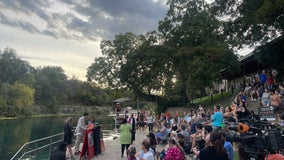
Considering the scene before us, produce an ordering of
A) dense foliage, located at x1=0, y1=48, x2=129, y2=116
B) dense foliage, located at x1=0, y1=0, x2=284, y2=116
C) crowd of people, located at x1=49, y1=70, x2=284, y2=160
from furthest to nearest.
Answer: dense foliage, located at x1=0, y1=48, x2=129, y2=116, dense foliage, located at x1=0, y1=0, x2=284, y2=116, crowd of people, located at x1=49, y1=70, x2=284, y2=160

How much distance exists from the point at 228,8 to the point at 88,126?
630 inches

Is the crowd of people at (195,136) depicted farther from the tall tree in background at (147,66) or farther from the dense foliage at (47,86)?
the dense foliage at (47,86)

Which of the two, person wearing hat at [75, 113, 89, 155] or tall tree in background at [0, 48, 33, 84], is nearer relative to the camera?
person wearing hat at [75, 113, 89, 155]

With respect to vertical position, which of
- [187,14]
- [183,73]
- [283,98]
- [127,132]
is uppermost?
[187,14]

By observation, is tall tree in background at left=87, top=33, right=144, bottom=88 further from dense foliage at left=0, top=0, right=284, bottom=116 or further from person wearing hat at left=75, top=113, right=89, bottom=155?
person wearing hat at left=75, top=113, right=89, bottom=155

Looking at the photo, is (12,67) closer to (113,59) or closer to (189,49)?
(113,59)

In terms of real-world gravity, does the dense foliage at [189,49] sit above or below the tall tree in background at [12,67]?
below

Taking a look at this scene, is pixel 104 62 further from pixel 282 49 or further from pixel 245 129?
pixel 245 129

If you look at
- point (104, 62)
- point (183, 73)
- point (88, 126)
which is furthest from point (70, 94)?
point (88, 126)

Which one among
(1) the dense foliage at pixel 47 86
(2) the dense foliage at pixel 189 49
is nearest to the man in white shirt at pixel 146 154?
(2) the dense foliage at pixel 189 49

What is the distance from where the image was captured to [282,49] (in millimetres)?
21234

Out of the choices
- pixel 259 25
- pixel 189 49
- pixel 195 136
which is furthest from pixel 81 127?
pixel 189 49

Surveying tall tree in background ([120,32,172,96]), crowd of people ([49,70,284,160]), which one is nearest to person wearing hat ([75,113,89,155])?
crowd of people ([49,70,284,160])

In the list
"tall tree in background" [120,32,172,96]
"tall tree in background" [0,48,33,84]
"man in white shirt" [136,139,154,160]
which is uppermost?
"tall tree in background" [0,48,33,84]
